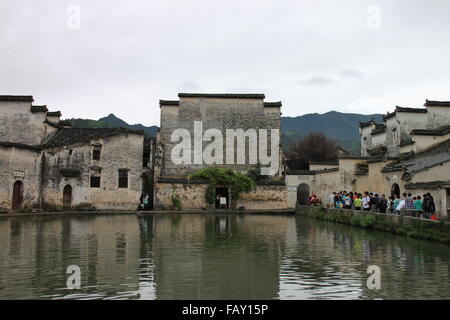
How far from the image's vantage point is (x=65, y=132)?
3422 cm

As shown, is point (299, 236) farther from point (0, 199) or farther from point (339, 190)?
point (0, 199)

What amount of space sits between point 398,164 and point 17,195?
22273mm

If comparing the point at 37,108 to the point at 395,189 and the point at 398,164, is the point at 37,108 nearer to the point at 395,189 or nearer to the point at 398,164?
the point at 398,164

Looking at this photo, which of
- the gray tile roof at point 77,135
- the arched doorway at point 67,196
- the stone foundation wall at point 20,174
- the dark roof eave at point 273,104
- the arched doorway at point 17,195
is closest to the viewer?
the stone foundation wall at point 20,174

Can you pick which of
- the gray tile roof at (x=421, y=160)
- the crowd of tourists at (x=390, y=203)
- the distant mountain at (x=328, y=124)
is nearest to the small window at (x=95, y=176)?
the crowd of tourists at (x=390, y=203)

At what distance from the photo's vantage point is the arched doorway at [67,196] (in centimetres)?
3177

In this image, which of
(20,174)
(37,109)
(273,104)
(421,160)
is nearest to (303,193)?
(273,104)

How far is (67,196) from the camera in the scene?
32.0 metres

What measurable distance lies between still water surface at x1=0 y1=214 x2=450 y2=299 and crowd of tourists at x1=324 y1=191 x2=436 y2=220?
64.5 inches

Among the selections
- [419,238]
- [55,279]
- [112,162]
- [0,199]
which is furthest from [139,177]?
[55,279]

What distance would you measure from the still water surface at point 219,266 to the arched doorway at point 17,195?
Result: 13.3m

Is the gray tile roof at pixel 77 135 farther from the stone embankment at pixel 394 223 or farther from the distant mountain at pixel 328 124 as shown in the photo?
the distant mountain at pixel 328 124
